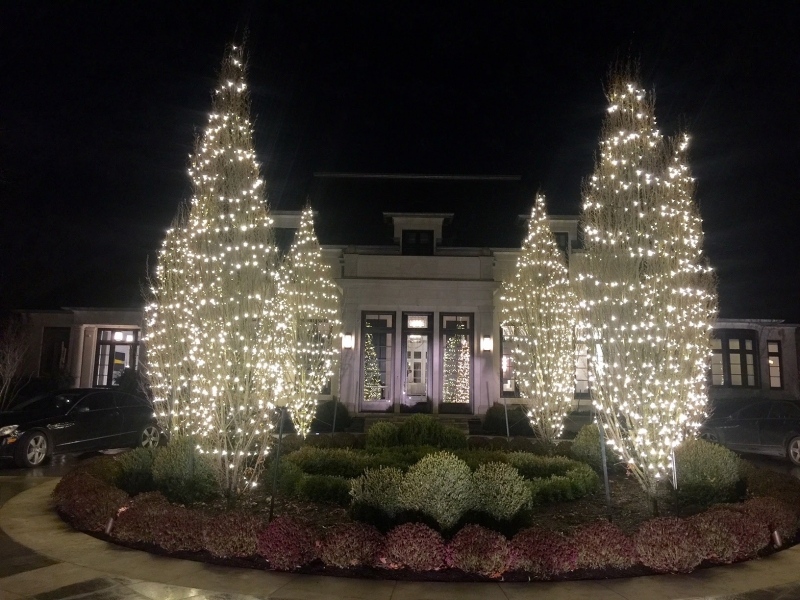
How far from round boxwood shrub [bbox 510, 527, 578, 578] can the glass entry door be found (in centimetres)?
1436

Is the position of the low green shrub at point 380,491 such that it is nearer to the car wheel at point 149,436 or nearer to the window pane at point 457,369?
the car wheel at point 149,436

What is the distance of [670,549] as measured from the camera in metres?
6.18

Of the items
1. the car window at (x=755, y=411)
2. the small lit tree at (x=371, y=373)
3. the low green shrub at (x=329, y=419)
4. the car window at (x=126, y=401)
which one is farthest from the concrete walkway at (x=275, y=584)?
the small lit tree at (x=371, y=373)

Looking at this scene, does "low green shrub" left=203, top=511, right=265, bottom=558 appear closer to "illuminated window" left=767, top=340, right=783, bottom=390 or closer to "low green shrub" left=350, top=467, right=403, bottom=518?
"low green shrub" left=350, top=467, right=403, bottom=518

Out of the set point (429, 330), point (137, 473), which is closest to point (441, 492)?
point (137, 473)

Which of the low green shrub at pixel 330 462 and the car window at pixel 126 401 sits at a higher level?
the car window at pixel 126 401

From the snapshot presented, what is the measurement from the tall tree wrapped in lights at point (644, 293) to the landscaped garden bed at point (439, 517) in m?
0.93

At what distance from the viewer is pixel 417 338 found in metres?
21.1

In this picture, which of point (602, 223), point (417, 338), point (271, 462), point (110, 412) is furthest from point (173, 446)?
point (417, 338)

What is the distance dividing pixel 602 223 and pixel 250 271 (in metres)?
5.81

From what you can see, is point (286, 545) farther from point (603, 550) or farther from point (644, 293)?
point (644, 293)

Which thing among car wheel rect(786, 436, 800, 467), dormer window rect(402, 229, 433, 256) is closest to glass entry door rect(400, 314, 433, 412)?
dormer window rect(402, 229, 433, 256)

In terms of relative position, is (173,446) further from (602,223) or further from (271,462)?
(602,223)

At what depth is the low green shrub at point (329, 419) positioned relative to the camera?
18219mm
